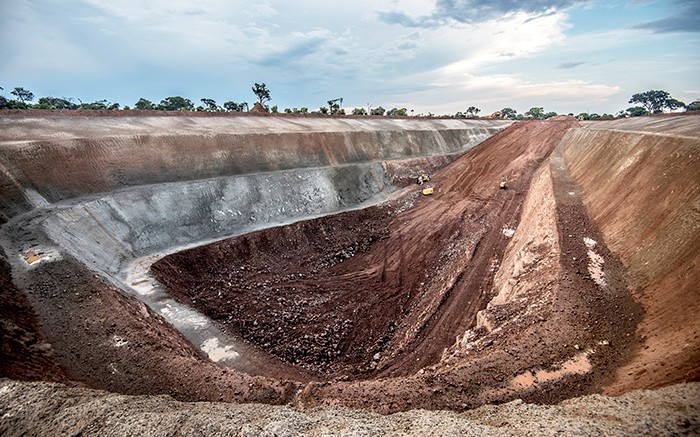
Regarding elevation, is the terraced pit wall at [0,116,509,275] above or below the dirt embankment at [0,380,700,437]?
above

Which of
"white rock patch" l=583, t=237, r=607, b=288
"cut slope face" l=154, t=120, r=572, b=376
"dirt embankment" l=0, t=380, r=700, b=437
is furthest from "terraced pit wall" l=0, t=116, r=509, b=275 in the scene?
"white rock patch" l=583, t=237, r=607, b=288

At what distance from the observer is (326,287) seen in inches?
674

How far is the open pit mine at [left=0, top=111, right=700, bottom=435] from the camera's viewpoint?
6.46m

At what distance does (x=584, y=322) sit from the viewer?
960 cm

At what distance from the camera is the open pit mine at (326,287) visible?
646 cm

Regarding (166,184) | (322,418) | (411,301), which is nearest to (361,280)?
(411,301)

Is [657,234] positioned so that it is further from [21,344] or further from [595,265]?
[21,344]

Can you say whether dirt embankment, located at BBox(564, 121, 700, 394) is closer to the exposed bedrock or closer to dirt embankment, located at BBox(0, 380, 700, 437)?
dirt embankment, located at BBox(0, 380, 700, 437)

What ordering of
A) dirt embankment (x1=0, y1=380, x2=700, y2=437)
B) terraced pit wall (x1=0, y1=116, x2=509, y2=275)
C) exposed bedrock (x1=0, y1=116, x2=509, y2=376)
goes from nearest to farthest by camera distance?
dirt embankment (x1=0, y1=380, x2=700, y2=437), exposed bedrock (x1=0, y1=116, x2=509, y2=376), terraced pit wall (x1=0, y1=116, x2=509, y2=275)

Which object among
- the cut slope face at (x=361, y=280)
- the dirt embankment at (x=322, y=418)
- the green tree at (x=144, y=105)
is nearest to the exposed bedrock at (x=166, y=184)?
the cut slope face at (x=361, y=280)

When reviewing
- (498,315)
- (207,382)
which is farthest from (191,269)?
(498,315)

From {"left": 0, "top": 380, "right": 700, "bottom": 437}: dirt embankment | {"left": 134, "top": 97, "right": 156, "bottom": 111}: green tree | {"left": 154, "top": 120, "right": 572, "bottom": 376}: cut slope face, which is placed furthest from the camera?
{"left": 134, "top": 97, "right": 156, "bottom": 111}: green tree

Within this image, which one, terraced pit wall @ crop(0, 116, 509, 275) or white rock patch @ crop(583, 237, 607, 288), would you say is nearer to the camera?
white rock patch @ crop(583, 237, 607, 288)

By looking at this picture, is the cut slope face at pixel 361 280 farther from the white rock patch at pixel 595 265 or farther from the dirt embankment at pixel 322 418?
the dirt embankment at pixel 322 418
